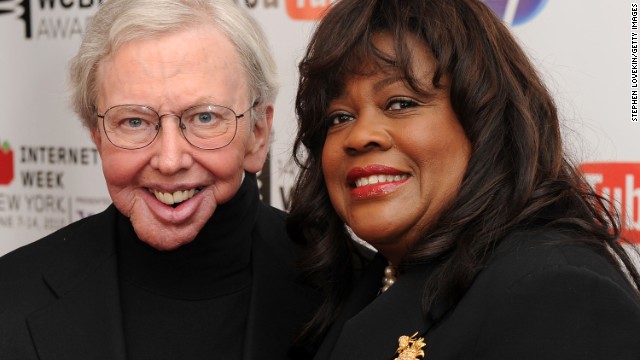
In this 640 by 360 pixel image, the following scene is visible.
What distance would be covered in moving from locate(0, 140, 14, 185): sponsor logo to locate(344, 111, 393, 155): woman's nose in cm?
236

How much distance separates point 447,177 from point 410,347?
35 centimetres

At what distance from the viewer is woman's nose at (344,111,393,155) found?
1702mm

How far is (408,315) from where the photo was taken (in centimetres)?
169

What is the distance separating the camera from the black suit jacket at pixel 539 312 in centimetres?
139

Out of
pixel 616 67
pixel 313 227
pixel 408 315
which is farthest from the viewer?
pixel 616 67

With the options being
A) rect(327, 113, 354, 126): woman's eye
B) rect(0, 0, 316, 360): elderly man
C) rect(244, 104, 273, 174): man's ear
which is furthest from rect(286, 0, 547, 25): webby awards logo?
rect(327, 113, 354, 126): woman's eye

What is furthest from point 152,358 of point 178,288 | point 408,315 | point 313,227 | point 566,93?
point 566,93

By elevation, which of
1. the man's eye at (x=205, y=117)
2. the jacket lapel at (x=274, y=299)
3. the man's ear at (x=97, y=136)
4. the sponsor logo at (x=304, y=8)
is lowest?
the jacket lapel at (x=274, y=299)

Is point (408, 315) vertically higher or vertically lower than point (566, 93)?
lower

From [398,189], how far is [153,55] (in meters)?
0.67

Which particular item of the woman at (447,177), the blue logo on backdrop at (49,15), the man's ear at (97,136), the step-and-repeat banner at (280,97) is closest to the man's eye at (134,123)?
the man's ear at (97,136)

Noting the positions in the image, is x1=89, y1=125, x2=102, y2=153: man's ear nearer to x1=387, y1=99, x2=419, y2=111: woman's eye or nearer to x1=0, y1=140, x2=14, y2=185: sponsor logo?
x1=387, y1=99, x2=419, y2=111: woman's eye

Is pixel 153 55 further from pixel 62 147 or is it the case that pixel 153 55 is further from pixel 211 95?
pixel 62 147

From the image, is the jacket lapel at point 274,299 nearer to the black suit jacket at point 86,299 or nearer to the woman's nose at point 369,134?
the black suit jacket at point 86,299
